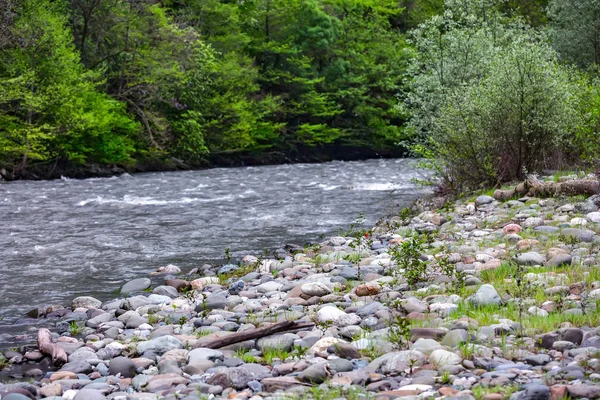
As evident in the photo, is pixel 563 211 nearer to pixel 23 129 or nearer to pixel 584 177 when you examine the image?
pixel 584 177

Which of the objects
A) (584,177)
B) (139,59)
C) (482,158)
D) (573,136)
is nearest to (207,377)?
(584,177)

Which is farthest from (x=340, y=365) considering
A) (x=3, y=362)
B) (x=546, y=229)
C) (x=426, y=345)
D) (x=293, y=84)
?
(x=293, y=84)

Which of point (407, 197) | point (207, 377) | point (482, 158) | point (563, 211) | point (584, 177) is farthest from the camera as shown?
point (407, 197)

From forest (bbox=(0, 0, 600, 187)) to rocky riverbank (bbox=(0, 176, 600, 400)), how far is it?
197 inches

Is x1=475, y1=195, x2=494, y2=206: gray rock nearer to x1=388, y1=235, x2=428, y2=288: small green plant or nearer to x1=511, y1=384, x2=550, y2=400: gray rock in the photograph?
x1=388, y1=235, x2=428, y2=288: small green plant

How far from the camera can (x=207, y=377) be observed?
4770mm

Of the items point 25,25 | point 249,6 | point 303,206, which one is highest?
point 249,6

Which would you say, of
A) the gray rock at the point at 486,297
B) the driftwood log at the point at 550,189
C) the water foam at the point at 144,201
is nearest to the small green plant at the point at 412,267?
the gray rock at the point at 486,297

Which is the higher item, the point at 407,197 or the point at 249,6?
the point at 249,6

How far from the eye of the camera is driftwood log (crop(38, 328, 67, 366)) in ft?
18.7

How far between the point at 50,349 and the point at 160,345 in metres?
1.01

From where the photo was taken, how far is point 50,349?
233 inches

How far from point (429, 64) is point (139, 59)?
61.4ft

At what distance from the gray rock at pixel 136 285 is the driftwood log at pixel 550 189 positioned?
22.5 ft
